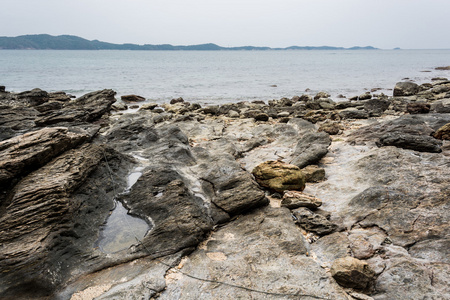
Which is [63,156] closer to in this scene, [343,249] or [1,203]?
[1,203]

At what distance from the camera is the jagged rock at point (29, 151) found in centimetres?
560

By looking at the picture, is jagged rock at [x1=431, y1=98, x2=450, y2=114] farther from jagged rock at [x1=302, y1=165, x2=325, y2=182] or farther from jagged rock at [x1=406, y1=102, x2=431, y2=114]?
jagged rock at [x1=302, y1=165, x2=325, y2=182]

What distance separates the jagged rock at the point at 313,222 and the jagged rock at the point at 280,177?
1187mm

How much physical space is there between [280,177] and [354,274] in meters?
3.56

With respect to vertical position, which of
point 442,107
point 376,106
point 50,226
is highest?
point 442,107

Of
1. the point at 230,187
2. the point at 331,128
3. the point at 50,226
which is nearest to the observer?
the point at 50,226

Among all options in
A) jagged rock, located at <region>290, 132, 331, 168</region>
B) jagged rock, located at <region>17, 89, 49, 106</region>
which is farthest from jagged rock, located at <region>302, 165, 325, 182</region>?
jagged rock, located at <region>17, 89, 49, 106</region>

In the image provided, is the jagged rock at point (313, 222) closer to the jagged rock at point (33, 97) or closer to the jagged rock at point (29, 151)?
the jagged rock at point (29, 151)

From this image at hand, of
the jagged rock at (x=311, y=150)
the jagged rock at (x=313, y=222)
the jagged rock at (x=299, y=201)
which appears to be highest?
the jagged rock at (x=311, y=150)

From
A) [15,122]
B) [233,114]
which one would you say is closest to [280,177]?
[15,122]

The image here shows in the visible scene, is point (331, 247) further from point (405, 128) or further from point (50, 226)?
point (405, 128)

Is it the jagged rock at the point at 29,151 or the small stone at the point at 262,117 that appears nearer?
the jagged rock at the point at 29,151

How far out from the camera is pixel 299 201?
21.7 feet

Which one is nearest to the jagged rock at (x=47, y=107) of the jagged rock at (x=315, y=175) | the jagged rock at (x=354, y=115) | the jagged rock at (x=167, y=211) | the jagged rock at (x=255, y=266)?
the jagged rock at (x=167, y=211)
